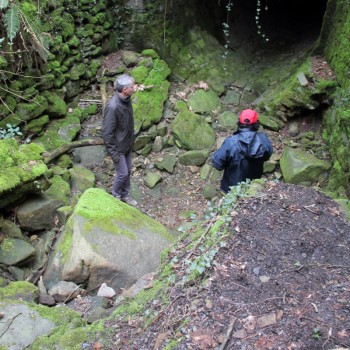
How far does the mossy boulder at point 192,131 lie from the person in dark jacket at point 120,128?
188cm

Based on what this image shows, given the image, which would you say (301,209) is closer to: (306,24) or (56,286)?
(56,286)

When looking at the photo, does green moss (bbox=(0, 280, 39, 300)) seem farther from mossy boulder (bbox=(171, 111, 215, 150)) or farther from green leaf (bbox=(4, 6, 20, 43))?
mossy boulder (bbox=(171, 111, 215, 150))

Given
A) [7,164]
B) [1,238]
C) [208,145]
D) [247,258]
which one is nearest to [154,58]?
[208,145]

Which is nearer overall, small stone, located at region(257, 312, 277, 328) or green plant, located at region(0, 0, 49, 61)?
small stone, located at region(257, 312, 277, 328)

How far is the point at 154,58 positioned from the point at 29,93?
9.70ft

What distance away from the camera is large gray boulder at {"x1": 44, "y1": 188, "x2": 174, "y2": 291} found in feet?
13.5

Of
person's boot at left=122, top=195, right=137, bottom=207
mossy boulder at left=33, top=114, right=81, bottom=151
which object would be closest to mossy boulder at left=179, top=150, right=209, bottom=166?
person's boot at left=122, top=195, right=137, bottom=207

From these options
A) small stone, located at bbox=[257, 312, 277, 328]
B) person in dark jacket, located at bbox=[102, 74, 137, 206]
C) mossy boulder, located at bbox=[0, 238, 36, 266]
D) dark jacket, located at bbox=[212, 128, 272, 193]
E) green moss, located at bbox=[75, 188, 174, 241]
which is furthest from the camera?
person in dark jacket, located at bbox=[102, 74, 137, 206]

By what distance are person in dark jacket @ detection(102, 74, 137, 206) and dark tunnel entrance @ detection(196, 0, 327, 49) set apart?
470 centimetres

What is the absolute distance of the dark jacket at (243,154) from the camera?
188 inches

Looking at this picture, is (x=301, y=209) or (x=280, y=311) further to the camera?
(x=301, y=209)

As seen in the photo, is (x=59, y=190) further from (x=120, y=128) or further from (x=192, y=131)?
(x=192, y=131)

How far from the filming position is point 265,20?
1098cm

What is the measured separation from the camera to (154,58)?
8406mm
